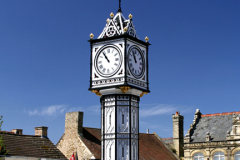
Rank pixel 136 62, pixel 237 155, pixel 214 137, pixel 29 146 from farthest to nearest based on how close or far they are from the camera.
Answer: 1. pixel 214 137
2. pixel 237 155
3. pixel 29 146
4. pixel 136 62

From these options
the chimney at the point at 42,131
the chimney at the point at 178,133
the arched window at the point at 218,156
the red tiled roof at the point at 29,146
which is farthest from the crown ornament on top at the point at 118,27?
the chimney at the point at 178,133

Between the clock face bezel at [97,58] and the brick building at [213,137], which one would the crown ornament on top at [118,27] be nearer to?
the clock face bezel at [97,58]

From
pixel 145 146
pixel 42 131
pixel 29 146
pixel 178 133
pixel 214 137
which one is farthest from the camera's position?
pixel 178 133

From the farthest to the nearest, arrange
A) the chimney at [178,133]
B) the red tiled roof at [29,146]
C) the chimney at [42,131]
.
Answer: the chimney at [178,133] → the chimney at [42,131] → the red tiled roof at [29,146]

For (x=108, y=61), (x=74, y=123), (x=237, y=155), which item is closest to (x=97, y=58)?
(x=108, y=61)

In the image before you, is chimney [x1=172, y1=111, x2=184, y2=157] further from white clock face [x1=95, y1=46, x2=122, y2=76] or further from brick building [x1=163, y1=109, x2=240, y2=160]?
white clock face [x1=95, y1=46, x2=122, y2=76]

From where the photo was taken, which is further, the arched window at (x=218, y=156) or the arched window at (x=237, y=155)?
the arched window at (x=218, y=156)

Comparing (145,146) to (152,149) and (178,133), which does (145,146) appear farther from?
(178,133)

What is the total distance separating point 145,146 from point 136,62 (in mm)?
22145

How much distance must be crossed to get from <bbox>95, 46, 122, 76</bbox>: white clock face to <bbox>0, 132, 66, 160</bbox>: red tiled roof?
30.7 ft

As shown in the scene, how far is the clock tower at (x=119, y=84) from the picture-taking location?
2417 cm

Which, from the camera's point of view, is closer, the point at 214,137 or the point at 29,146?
the point at 29,146

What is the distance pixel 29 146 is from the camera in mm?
32219

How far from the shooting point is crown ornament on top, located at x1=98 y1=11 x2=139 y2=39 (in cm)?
2527
